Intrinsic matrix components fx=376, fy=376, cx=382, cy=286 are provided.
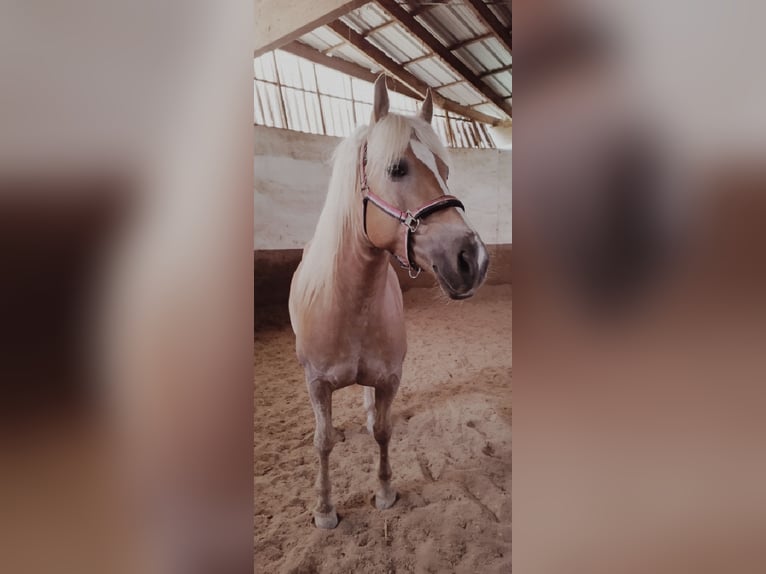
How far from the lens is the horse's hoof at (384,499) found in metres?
0.80

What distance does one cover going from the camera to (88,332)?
641 mm

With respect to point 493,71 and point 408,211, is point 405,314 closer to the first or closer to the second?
point 408,211

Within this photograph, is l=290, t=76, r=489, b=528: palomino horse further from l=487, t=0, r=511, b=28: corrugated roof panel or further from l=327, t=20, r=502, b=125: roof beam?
l=487, t=0, r=511, b=28: corrugated roof panel

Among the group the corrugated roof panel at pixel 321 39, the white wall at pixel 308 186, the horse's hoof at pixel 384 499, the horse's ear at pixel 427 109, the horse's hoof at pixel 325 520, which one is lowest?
the horse's hoof at pixel 325 520

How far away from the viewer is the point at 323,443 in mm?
788

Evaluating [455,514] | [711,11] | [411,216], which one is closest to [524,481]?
[455,514]

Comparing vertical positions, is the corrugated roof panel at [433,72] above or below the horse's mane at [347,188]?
above

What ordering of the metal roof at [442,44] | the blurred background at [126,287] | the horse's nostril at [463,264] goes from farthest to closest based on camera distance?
the metal roof at [442,44] < the horse's nostril at [463,264] < the blurred background at [126,287]

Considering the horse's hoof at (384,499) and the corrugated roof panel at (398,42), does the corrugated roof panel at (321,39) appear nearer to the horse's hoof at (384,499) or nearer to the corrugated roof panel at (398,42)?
the corrugated roof panel at (398,42)

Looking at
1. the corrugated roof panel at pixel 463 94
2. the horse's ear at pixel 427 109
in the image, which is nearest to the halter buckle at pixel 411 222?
the horse's ear at pixel 427 109

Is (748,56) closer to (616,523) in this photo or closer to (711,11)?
(711,11)

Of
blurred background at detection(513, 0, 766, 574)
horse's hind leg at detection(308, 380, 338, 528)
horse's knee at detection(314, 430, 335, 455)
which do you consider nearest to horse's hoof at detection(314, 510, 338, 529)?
horse's hind leg at detection(308, 380, 338, 528)

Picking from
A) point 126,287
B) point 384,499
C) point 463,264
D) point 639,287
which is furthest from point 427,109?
point 384,499

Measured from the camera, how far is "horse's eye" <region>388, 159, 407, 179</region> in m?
0.73
